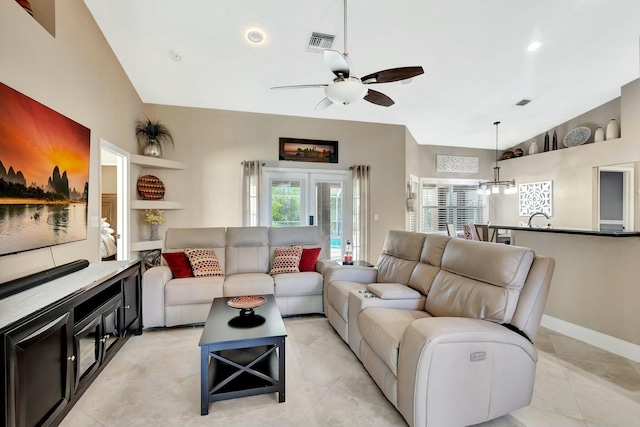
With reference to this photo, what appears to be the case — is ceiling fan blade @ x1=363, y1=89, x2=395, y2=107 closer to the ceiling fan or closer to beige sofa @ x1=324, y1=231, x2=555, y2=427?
the ceiling fan

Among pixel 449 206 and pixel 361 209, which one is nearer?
pixel 361 209

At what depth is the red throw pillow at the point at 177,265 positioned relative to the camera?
3.43m

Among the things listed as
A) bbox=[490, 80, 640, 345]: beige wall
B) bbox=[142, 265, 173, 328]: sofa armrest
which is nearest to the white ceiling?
bbox=[490, 80, 640, 345]: beige wall

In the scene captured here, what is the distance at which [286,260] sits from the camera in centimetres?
382

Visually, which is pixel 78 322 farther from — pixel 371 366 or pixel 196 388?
pixel 371 366

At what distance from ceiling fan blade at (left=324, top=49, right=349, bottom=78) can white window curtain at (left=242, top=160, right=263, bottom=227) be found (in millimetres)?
2914

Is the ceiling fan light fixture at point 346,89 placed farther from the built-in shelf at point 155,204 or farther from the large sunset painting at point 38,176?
the built-in shelf at point 155,204

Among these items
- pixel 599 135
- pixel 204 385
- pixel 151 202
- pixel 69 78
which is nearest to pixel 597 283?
pixel 204 385

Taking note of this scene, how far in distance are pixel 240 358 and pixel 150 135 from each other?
3774mm

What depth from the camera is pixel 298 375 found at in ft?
7.66

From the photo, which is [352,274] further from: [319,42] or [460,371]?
[319,42]

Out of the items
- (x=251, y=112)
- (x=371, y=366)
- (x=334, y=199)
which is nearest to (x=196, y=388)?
(x=371, y=366)

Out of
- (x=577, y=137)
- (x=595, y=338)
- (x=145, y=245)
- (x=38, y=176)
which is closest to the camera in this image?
(x=38, y=176)

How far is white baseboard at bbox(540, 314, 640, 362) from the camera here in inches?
101
